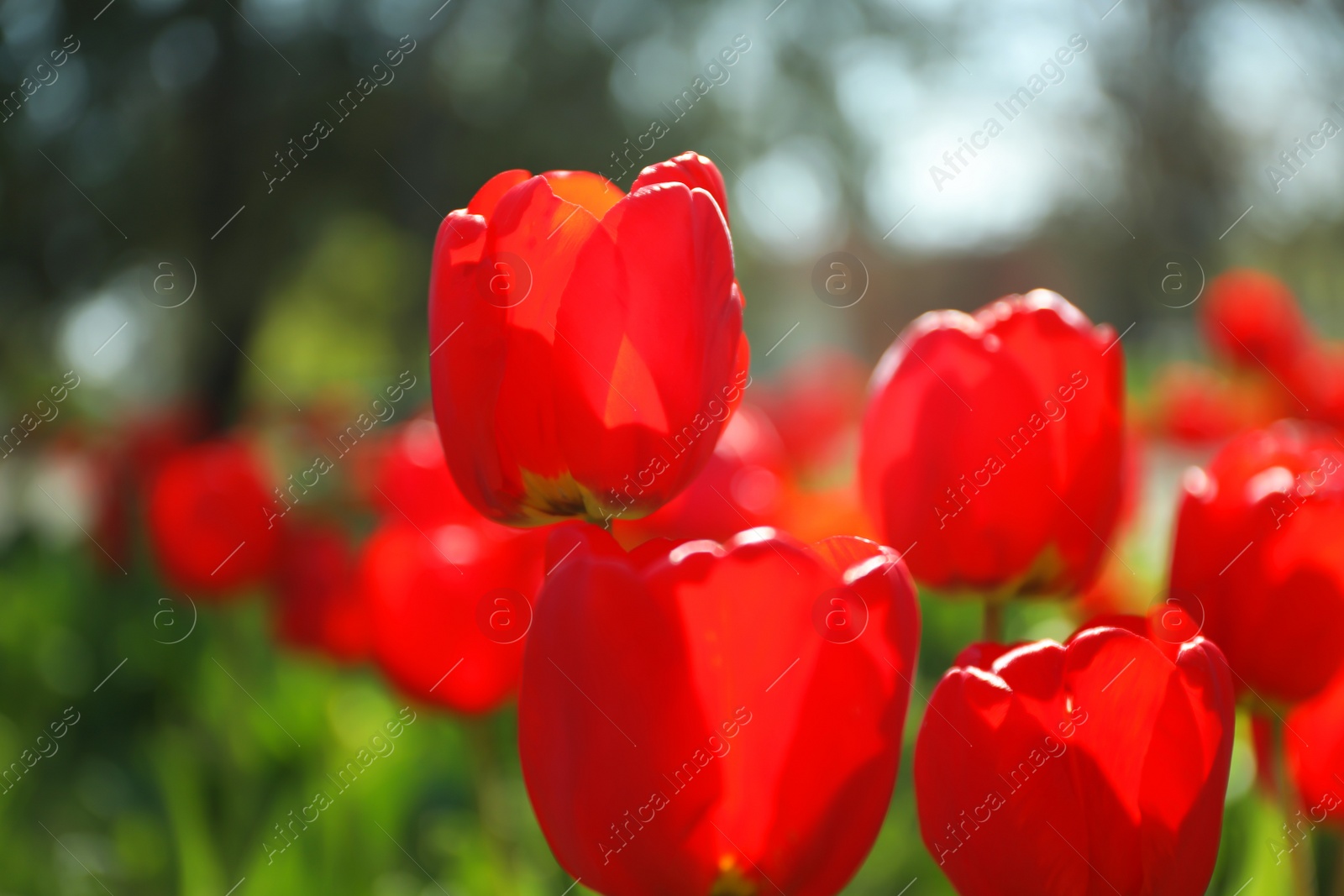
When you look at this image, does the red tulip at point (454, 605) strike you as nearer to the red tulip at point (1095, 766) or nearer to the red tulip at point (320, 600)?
the red tulip at point (320, 600)

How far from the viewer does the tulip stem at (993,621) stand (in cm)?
84

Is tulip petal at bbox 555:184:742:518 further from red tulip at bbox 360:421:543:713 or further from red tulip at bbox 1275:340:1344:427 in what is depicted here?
red tulip at bbox 1275:340:1344:427

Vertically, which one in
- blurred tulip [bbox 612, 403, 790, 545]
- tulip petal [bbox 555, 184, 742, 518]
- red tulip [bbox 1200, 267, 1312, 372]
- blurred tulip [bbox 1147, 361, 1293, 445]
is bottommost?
blurred tulip [bbox 1147, 361, 1293, 445]

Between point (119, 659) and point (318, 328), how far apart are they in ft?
32.1

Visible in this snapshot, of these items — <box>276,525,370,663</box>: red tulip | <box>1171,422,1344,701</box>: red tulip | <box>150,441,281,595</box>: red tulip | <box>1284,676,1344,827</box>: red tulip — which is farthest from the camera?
<box>150,441,281,595</box>: red tulip

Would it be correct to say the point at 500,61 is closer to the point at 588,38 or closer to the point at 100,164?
the point at 588,38

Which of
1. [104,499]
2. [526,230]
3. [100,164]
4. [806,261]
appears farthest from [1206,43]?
[526,230]

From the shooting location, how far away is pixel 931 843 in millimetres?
588

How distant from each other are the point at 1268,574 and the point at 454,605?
93 cm

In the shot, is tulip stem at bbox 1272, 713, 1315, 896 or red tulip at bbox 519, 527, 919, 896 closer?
red tulip at bbox 519, 527, 919, 896

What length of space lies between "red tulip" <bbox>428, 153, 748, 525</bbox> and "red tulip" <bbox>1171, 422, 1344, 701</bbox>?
1.11 feet

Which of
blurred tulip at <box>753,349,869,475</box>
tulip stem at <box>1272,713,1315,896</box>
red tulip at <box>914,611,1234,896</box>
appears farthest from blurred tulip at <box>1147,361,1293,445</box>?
red tulip at <box>914,611,1234,896</box>

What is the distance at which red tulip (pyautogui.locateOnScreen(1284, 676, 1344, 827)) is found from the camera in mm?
822

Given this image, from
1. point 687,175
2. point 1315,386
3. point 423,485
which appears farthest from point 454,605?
point 1315,386
